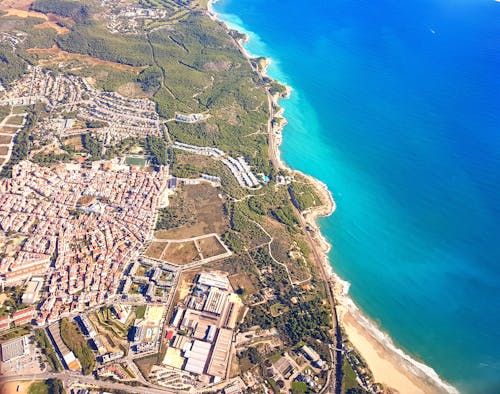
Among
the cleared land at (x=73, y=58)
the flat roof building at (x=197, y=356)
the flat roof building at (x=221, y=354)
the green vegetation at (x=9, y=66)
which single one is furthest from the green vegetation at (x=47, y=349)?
the cleared land at (x=73, y=58)

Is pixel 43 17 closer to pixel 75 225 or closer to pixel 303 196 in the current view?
pixel 75 225

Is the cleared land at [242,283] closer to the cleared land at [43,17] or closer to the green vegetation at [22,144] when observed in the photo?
the green vegetation at [22,144]

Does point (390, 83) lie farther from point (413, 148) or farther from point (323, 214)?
point (323, 214)

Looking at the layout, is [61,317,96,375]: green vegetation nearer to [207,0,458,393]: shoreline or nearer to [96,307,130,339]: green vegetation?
[96,307,130,339]: green vegetation

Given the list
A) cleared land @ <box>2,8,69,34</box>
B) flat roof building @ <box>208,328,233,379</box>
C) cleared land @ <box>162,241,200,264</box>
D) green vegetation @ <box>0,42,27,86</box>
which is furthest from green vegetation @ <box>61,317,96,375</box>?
cleared land @ <box>2,8,69,34</box>

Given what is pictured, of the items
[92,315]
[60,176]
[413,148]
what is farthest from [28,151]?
[413,148]
